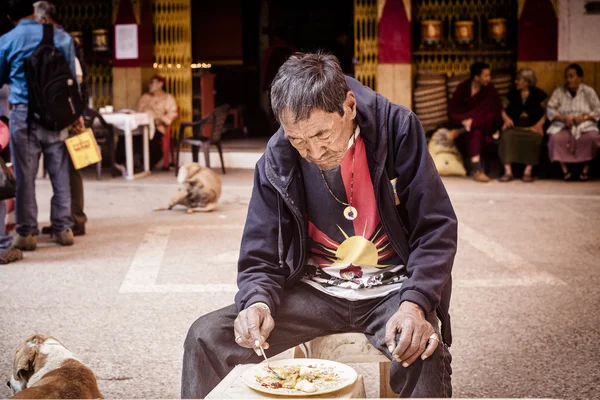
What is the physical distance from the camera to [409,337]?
8.72 feet

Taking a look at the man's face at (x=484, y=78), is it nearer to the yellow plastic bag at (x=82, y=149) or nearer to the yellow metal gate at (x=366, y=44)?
the yellow metal gate at (x=366, y=44)

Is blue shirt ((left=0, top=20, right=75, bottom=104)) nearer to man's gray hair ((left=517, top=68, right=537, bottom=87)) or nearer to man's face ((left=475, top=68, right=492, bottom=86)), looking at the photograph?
man's face ((left=475, top=68, right=492, bottom=86))

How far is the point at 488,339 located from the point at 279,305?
2.07m

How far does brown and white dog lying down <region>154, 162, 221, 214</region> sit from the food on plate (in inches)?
256

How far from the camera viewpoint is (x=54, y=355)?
11.0 feet

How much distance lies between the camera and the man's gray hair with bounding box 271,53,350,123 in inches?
110

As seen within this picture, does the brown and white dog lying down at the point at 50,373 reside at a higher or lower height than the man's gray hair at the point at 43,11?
lower

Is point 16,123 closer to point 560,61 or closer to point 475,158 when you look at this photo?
point 475,158

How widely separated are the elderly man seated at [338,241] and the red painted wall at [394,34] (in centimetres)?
1035

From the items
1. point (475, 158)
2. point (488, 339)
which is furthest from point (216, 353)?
point (475, 158)

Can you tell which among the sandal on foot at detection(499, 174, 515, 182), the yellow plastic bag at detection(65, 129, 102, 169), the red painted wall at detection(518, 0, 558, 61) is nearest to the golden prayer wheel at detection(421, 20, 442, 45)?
the red painted wall at detection(518, 0, 558, 61)

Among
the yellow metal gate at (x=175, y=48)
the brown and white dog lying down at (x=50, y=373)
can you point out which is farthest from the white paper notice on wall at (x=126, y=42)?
the brown and white dog lying down at (x=50, y=373)

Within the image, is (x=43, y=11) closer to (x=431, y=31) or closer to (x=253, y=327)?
(x=253, y=327)

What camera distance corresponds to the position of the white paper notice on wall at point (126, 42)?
13.6 meters
